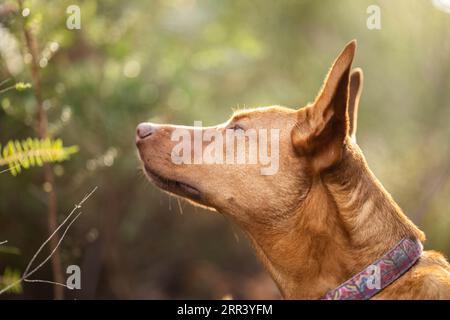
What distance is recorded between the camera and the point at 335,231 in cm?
372

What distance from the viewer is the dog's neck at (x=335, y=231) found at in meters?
3.66

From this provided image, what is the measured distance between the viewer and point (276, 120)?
4.30m

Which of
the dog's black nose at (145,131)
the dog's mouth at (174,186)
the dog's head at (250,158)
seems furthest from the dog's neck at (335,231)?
the dog's black nose at (145,131)

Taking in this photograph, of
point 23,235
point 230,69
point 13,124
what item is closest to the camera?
point 13,124

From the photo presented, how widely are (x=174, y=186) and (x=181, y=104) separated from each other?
3.28 metres

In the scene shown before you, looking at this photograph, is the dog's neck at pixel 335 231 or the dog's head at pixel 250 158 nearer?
the dog's neck at pixel 335 231

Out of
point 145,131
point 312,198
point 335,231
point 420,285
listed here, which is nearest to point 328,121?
point 312,198

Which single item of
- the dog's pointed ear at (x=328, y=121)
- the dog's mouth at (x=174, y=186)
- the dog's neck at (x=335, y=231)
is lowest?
the dog's neck at (x=335, y=231)

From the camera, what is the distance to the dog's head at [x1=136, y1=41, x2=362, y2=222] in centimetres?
388

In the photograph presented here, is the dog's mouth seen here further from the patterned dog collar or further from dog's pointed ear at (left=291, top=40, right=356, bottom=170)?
the patterned dog collar

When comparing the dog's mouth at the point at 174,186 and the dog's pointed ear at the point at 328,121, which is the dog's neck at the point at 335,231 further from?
the dog's mouth at the point at 174,186

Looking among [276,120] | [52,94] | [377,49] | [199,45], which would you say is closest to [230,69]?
[199,45]
